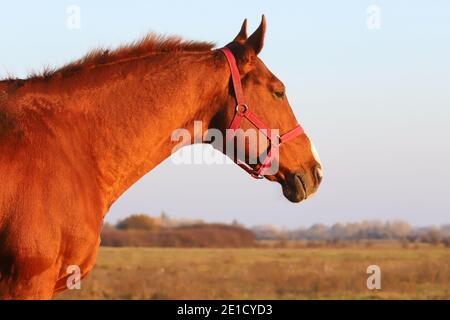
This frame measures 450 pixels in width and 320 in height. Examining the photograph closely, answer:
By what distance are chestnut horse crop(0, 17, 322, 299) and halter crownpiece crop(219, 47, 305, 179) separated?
52 mm

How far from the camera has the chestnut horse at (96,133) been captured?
5.03 m

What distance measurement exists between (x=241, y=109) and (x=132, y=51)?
1008mm

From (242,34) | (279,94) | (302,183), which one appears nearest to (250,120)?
(279,94)

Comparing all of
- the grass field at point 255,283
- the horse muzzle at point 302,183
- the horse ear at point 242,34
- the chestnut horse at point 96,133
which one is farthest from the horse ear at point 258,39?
the grass field at point 255,283

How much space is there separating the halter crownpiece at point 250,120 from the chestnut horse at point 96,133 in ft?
0.17

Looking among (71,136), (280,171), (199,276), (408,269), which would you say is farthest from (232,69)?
(408,269)

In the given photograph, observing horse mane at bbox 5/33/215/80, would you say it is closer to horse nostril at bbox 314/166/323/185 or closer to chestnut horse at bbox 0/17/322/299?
chestnut horse at bbox 0/17/322/299

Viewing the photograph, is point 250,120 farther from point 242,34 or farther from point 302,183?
point 242,34

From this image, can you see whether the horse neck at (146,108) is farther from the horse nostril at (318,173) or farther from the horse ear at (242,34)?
the horse nostril at (318,173)

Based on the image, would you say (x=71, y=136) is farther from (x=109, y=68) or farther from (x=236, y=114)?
(x=236, y=114)

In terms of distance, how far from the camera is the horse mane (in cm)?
577

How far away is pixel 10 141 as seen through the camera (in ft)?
16.9
